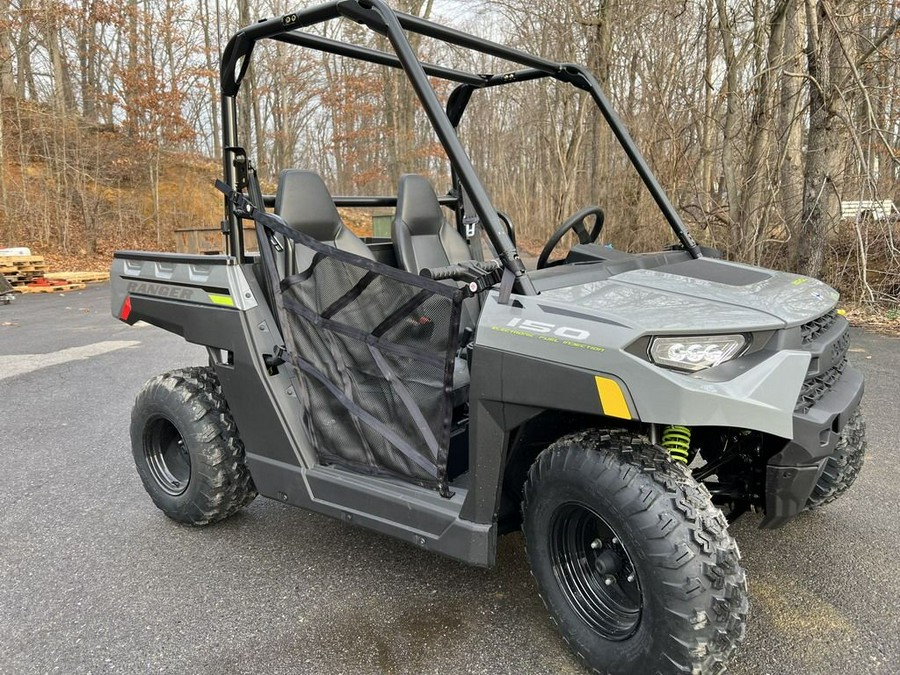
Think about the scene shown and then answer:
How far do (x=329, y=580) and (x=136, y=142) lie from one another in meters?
18.6

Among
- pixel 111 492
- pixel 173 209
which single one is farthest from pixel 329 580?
pixel 173 209

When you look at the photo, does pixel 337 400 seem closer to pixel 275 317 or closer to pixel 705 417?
pixel 275 317

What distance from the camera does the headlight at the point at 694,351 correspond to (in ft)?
5.76

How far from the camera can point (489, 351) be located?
197 cm

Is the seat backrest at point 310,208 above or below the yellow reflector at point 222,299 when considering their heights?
above

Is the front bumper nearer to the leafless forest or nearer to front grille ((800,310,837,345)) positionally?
front grille ((800,310,837,345))

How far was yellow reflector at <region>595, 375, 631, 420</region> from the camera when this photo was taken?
5.73 feet

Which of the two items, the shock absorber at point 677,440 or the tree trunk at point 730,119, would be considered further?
the tree trunk at point 730,119

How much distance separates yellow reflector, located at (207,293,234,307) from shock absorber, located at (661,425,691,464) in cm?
173

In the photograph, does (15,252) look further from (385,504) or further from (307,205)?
(385,504)

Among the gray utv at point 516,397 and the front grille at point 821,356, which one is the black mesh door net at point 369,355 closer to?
the gray utv at point 516,397

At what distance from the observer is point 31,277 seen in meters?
12.0

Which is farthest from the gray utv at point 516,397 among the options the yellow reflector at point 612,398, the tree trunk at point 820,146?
the tree trunk at point 820,146

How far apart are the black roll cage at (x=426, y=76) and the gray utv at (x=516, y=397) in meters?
0.01
